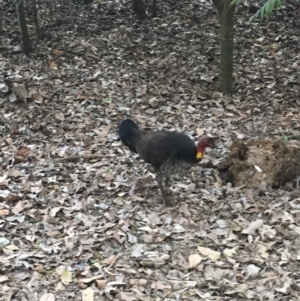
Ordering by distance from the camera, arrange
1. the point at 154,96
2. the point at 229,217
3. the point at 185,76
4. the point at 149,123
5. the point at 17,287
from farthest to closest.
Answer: the point at 185,76, the point at 154,96, the point at 149,123, the point at 229,217, the point at 17,287

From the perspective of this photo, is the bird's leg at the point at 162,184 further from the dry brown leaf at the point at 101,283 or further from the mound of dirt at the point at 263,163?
the dry brown leaf at the point at 101,283

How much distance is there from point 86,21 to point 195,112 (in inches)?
159

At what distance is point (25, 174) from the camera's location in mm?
6145

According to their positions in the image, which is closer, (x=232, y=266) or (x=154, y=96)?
(x=232, y=266)

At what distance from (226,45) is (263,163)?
9.70 ft

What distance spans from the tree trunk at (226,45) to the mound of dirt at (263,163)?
2.50 m

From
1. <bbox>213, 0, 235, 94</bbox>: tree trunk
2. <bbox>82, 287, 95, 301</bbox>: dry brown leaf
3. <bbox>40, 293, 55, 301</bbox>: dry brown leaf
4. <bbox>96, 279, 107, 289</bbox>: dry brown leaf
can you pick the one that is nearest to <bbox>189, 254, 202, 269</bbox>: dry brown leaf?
<bbox>96, 279, 107, 289</bbox>: dry brown leaf

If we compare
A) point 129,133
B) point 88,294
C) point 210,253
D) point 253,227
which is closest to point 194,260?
point 210,253

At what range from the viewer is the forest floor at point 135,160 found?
4.51 m

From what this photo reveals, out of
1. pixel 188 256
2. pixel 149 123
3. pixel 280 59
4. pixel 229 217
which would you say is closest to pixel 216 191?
pixel 229 217

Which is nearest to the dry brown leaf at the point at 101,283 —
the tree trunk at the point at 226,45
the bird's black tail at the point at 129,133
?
the bird's black tail at the point at 129,133

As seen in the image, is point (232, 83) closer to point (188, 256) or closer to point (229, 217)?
point (229, 217)

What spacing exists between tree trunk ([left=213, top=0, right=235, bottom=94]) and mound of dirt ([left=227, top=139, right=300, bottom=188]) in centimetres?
250

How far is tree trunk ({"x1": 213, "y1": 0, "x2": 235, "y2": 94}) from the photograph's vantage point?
8091mm
